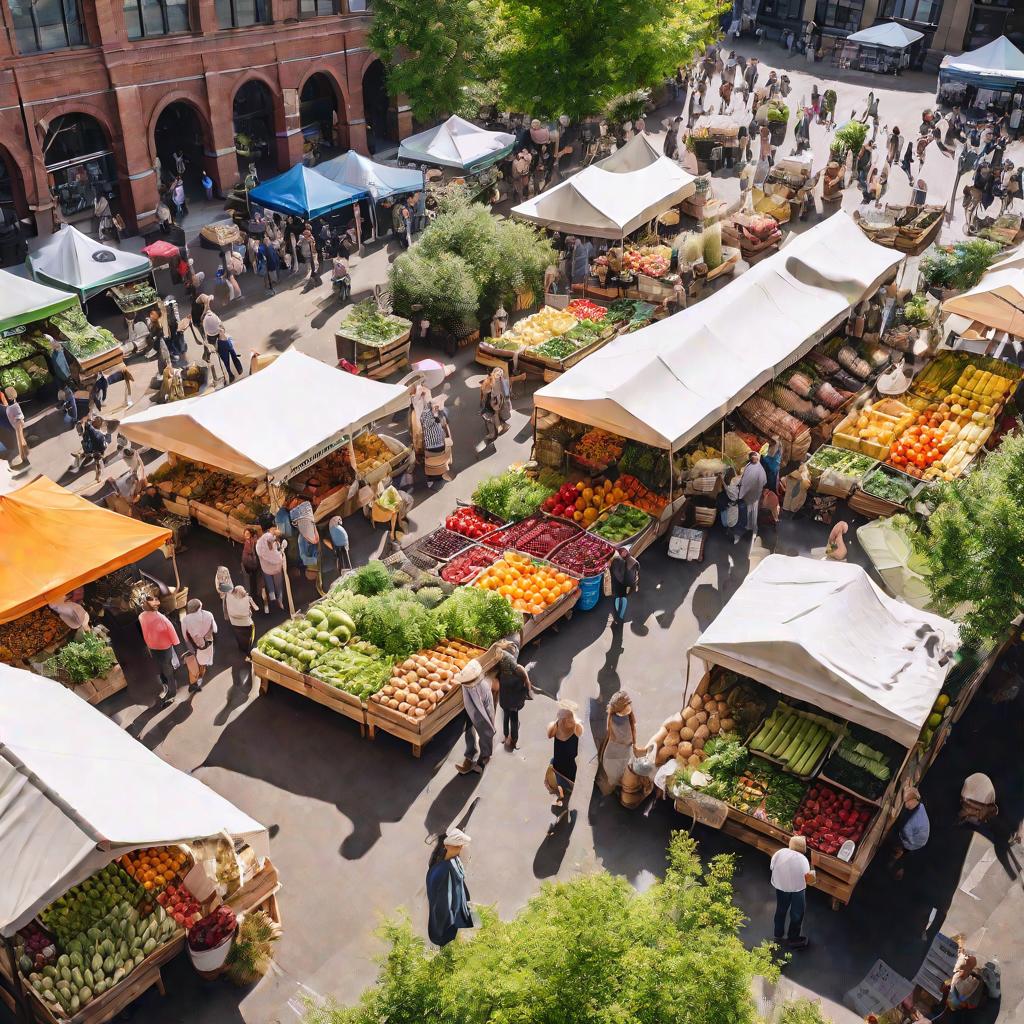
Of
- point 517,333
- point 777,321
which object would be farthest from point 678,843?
point 517,333

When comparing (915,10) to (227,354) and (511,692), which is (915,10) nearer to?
(227,354)

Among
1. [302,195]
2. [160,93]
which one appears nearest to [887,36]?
[302,195]

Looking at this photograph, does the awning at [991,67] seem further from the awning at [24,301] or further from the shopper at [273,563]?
the shopper at [273,563]

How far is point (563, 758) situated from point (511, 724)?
1099mm

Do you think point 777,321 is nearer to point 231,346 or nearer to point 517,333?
point 517,333

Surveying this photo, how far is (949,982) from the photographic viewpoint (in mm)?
9734

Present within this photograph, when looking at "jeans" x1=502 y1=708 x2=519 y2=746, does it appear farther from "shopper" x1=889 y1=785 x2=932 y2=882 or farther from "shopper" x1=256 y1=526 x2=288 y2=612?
"shopper" x1=889 y1=785 x2=932 y2=882

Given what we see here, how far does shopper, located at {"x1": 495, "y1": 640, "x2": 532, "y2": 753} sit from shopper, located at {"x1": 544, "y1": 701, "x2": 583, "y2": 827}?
Result: 0.70 metres

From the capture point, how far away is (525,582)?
1451 centimetres

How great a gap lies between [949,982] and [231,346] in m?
16.2

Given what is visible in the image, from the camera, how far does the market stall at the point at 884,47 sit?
43.1 meters

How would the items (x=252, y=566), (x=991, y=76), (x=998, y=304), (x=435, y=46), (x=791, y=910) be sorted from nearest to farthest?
(x=791, y=910) < (x=252, y=566) < (x=998, y=304) < (x=435, y=46) < (x=991, y=76)

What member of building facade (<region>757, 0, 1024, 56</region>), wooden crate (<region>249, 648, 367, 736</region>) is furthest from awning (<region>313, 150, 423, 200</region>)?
building facade (<region>757, 0, 1024, 56</region>)

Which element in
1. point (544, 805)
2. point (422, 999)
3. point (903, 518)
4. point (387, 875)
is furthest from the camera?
point (903, 518)
